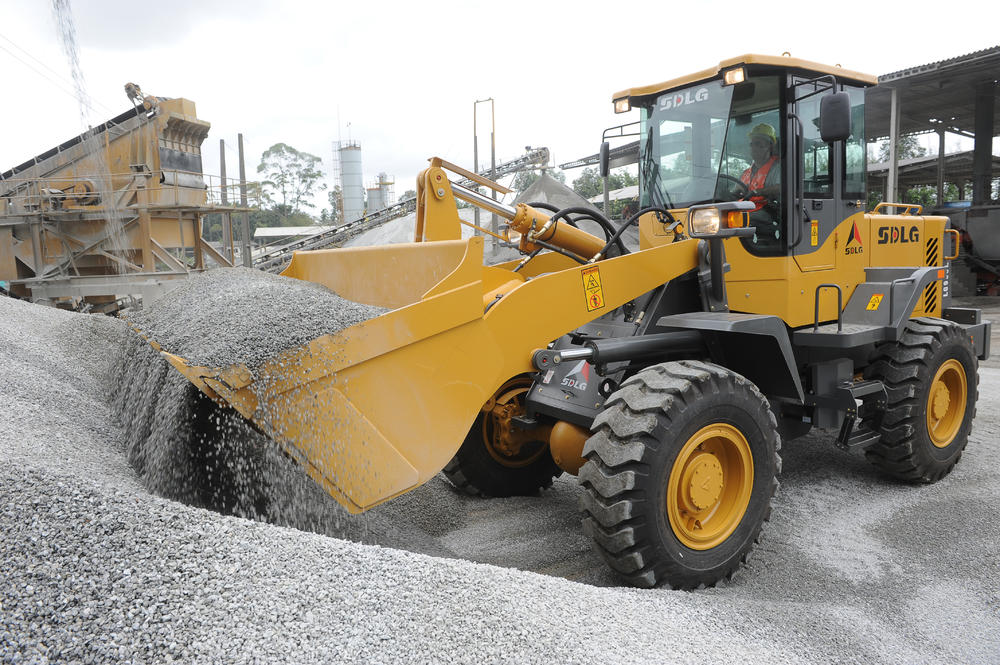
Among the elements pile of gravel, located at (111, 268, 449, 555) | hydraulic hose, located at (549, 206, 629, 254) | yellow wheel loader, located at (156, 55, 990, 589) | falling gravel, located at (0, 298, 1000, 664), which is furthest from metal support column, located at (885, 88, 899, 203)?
pile of gravel, located at (111, 268, 449, 555)

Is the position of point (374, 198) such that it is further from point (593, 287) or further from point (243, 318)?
point (243, 318)

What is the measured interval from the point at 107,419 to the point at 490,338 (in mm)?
2354

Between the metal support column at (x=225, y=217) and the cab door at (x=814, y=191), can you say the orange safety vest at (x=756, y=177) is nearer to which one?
the cab door at (x=814, y=191)

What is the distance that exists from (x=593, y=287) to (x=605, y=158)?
1909 mm

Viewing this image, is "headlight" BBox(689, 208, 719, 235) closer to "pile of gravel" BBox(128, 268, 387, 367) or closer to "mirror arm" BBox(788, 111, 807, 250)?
"mirror arm" BBox(788, 111, 807, 250)

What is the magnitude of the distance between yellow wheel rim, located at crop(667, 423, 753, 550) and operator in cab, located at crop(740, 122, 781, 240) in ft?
4.94

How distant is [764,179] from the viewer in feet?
14.0

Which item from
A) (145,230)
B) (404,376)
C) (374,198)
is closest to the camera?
(404,376)

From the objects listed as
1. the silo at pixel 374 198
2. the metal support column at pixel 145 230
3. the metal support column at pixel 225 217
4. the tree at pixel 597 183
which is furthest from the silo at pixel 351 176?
the metal support column at pixel 145 230

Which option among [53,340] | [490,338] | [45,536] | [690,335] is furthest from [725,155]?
[53,340]

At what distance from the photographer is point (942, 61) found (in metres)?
13.8

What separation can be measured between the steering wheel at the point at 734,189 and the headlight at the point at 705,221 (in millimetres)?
491

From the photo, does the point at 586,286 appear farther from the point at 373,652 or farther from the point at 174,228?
the point at 174,228

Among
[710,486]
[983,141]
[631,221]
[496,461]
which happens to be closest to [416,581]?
[710,486]
